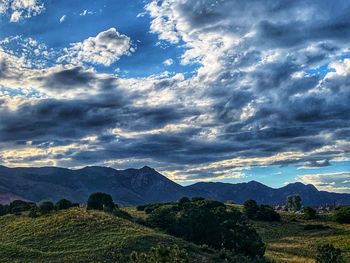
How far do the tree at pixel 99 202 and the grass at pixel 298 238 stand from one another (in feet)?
121

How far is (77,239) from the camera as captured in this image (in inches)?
2815

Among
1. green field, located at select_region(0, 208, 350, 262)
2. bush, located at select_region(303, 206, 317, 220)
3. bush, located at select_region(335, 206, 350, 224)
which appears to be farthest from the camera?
bush, located at select_region(303, 206, 317, 220)

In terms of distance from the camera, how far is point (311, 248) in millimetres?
83938

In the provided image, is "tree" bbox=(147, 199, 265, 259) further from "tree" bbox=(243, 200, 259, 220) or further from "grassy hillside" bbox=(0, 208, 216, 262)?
"tree" bbox=(243, 200, 259, 220)

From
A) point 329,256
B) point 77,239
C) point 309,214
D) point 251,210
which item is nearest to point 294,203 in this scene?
point 309,214

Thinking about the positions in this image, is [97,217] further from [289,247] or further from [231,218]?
[289,247]

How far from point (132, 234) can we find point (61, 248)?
11243 mm

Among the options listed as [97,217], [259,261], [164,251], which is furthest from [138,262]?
[97,217]

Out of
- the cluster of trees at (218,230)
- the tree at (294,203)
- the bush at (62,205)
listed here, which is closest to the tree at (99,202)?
the bush at (62,205)

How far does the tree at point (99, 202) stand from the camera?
10262 centimetres

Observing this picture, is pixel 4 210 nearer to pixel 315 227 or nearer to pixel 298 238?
pixel 298 238

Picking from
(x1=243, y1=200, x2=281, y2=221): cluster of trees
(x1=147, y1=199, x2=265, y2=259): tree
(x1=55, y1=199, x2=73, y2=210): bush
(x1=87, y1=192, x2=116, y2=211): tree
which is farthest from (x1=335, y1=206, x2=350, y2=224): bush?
(x1=55, y1=199, x2=73, y2=210): bush

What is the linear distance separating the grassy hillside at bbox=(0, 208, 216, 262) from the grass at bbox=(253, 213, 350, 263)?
65.3 feet

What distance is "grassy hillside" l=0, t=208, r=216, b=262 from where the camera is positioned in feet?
209
